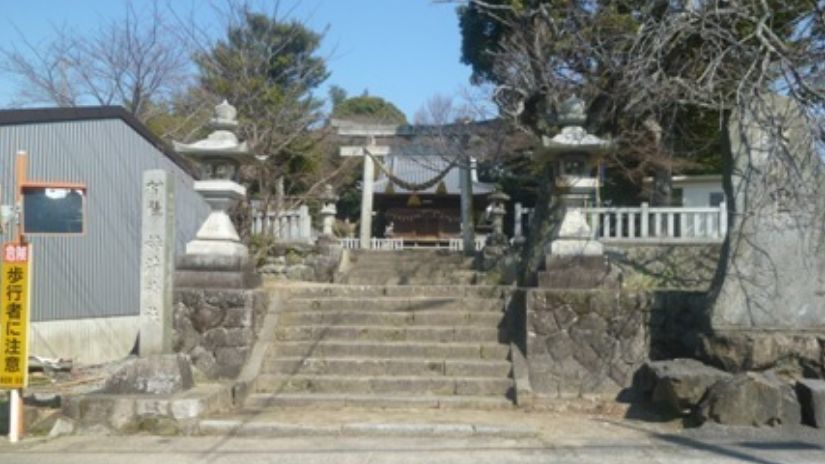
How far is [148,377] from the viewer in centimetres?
784

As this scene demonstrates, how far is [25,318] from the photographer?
7.20m

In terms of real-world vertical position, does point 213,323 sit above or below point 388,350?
above

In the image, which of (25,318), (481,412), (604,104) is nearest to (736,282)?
(481,412)

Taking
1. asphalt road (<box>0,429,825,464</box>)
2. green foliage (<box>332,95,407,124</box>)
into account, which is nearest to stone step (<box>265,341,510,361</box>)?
asphalt road (<box>0,429,825,464</box>)

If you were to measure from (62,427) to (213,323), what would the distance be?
7.11 ft

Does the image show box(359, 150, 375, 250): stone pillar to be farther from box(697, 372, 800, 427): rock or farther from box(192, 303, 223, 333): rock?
box(697, 372, 800, 427): rock

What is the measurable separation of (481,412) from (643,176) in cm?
A: 1641

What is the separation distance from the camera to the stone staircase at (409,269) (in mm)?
17188

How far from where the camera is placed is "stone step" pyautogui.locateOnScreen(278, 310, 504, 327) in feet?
32.2

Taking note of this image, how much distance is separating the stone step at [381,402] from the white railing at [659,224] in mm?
8230

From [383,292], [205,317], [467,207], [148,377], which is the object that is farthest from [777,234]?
[467,207]

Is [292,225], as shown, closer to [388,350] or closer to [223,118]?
[223,118]

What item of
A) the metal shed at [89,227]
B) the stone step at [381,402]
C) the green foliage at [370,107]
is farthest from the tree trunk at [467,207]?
the green foliage at [370,107]

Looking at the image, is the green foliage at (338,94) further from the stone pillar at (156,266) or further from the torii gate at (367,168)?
the stone pillar at (156,266)
